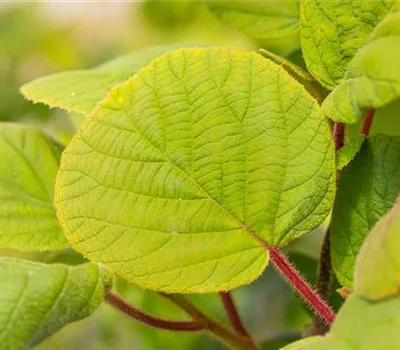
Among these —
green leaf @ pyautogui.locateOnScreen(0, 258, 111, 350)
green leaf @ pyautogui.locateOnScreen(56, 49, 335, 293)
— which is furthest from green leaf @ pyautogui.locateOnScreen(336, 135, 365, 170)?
green leaf @ pyautogui.locateOnScreen(0, 258, 111, 350)

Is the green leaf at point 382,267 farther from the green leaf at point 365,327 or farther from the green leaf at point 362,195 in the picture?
the green leaf at point 362,195

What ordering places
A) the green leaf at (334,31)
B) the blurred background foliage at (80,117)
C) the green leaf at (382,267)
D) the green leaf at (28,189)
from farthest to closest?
the blurred background foliage at (80,117) → the green leaf at (28,189) → the green leaf at (334,31) → the green leaf at (382,267)

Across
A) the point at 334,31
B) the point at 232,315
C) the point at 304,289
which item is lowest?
the point at 232,315

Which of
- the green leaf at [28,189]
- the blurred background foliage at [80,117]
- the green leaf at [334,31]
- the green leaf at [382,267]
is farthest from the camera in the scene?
the blurred background foliage at [80,117]

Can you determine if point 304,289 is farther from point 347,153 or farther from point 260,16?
point 260,16

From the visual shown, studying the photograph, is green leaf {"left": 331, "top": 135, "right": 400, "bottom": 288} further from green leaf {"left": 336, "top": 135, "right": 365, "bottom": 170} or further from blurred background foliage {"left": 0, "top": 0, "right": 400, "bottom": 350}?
blurred background foliage {"left": 0, "top": 0, "right": 400, "bottom": 350}

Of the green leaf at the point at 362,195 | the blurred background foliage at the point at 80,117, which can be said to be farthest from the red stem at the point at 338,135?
the blurred background foliage at the point at 80,117

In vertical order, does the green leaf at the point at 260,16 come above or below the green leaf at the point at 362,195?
above

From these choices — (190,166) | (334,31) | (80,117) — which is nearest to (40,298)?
(190,166)
